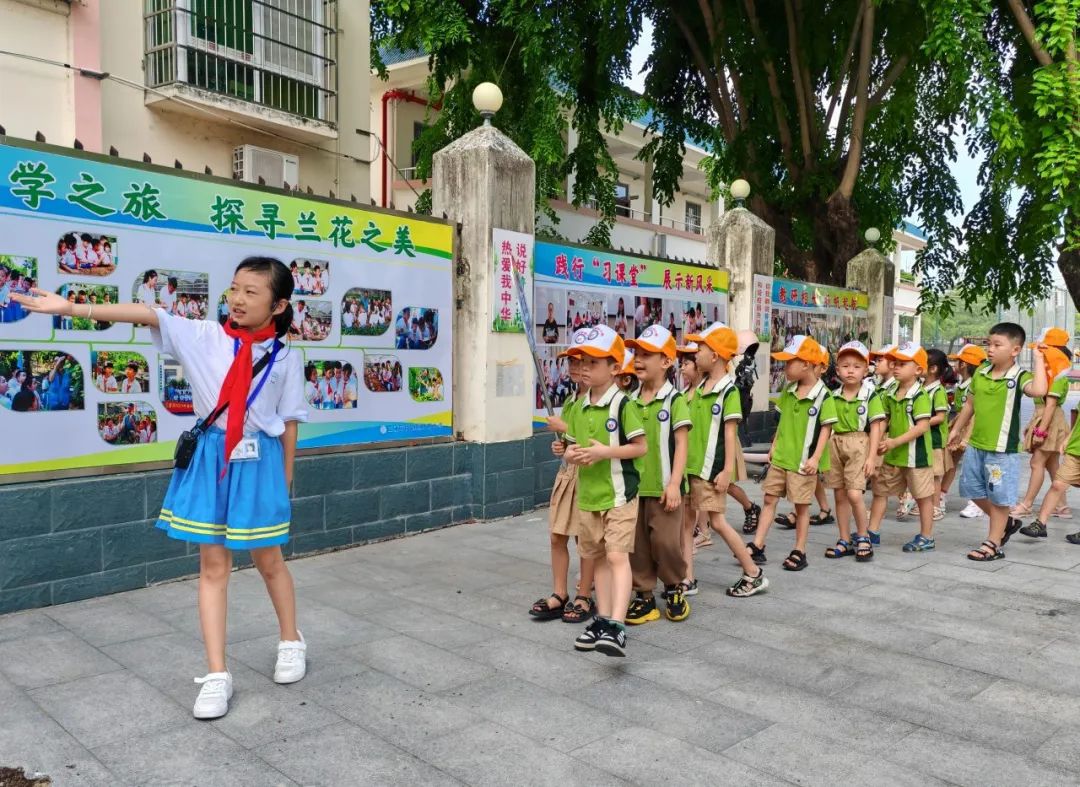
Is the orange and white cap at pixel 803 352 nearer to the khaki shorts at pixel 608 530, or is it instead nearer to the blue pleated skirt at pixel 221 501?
the khaki shorts at pixel 608 530

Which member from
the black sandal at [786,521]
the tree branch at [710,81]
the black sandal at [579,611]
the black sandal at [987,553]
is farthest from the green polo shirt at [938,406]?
the tree branch at [710,81]

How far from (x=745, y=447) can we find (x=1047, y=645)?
6194mm

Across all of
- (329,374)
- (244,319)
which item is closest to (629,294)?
(329,374)

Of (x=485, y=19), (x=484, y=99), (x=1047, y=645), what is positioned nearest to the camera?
(x=1047, y=645)

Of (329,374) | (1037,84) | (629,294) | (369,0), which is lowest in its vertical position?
(329,374)

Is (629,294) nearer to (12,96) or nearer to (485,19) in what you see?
(485,19)

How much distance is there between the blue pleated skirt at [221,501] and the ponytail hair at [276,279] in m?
0.45

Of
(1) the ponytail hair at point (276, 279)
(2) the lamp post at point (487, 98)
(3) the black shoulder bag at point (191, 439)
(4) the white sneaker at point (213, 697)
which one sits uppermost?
(2) the lamp post at point (487, 98)

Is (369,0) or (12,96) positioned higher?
(369,0)

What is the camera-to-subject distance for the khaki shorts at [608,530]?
4266mm

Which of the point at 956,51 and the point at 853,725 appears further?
the point at 956,51

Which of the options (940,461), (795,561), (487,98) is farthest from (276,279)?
(940,461)

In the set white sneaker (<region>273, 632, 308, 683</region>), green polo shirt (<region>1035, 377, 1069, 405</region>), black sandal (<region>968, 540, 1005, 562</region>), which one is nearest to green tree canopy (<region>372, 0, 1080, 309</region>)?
green polo shirt (<region>1035, 377, 1069, 405</region>)

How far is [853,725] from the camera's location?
3.42 metres
